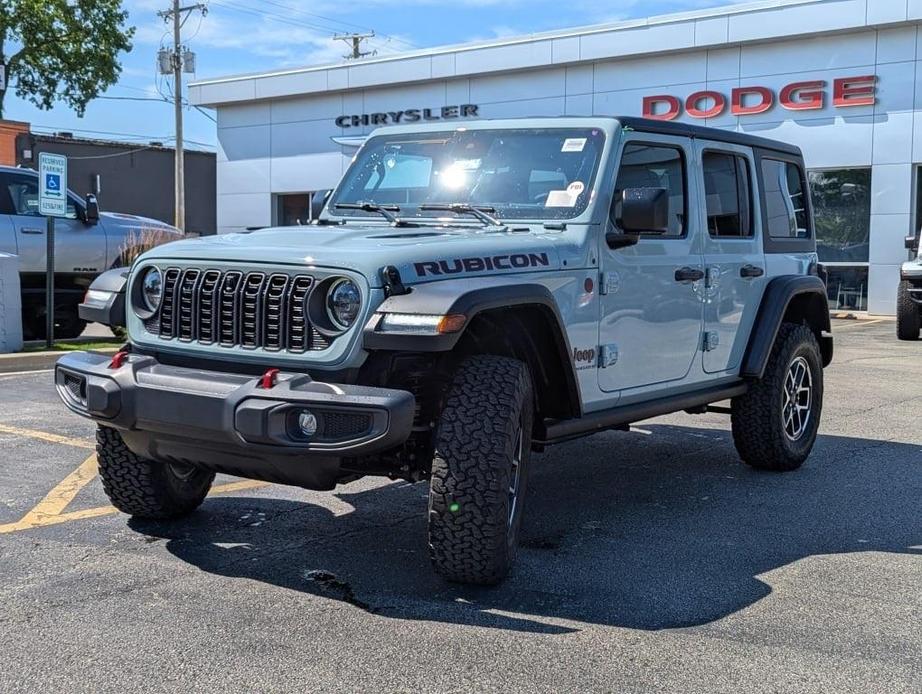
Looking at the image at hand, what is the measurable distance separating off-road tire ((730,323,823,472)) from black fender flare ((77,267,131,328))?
144 inches

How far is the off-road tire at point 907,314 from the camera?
16.3m

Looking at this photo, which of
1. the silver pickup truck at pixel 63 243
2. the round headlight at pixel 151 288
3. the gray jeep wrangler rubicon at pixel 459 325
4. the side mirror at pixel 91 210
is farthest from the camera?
the side mirror at pixel 91 210

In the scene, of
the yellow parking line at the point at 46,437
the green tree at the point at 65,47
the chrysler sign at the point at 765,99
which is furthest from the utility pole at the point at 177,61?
the yellow parking line at the point at 46,437

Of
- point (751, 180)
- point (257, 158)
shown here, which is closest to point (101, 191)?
point (257, 158)

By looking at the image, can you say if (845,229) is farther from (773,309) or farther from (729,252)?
(729,252)

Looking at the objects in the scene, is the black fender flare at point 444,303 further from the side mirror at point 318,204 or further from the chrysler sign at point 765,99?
the chrysler sign at point 765,99

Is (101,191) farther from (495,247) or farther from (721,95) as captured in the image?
(495,247)

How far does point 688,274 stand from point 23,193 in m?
9.79

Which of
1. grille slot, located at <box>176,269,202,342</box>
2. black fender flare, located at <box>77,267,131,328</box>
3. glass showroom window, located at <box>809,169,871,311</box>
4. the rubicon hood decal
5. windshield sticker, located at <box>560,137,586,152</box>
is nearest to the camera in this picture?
the rubicon hood decal

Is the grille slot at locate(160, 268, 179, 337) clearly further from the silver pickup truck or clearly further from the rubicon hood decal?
the silver pickup truck

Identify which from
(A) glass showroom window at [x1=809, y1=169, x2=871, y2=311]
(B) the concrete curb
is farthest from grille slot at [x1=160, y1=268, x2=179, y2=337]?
(A) glass showroom window at [x1=809, y1=169, x2=871, y2=311]

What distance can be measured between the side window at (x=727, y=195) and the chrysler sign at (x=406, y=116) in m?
20.4

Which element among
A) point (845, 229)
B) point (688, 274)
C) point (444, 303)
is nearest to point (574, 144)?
point (688, 274)

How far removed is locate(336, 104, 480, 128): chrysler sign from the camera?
2678 cm
